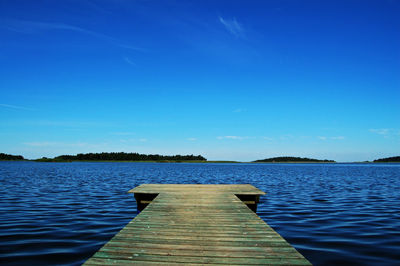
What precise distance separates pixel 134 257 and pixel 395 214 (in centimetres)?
1432

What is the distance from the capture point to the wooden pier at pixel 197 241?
4742 millimetres

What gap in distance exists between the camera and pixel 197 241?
5.86 metres

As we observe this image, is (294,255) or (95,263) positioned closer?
(95,263)

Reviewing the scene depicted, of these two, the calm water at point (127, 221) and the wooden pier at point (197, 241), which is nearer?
the wooden pier at point (197, 241)

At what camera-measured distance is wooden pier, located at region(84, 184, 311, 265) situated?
15.6 feet

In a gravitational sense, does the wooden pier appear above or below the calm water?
above

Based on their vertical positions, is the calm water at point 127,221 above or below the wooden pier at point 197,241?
below

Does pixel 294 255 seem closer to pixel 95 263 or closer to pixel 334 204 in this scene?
pixel 95 263

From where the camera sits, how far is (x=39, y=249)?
8.27 meters

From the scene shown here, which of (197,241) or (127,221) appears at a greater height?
(197,241)

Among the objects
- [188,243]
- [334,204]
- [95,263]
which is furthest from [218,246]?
[334,204]

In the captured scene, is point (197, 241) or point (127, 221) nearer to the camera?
point (197, 241)

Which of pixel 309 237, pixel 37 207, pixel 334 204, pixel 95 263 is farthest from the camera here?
pixel 334 204

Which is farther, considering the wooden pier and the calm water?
the calm water
